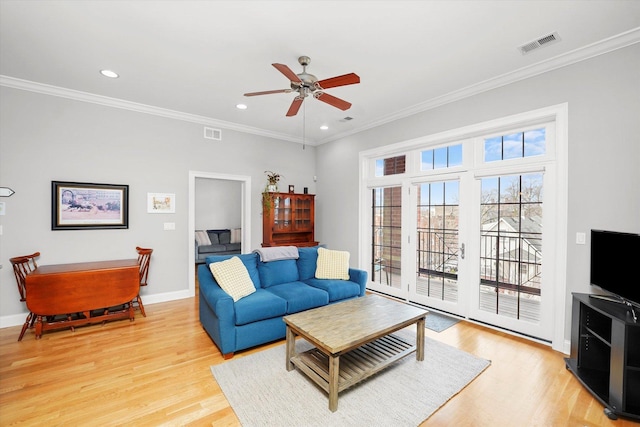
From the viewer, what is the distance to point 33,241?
11.4ft

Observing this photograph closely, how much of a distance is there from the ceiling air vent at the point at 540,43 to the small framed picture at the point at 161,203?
4893mm

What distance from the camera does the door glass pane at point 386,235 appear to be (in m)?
4.54

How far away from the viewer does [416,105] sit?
4.01m

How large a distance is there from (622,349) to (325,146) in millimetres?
5064

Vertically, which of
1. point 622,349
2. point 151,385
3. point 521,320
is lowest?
point 151,385

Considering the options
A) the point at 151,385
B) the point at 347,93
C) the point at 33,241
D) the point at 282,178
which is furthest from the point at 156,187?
the point at 347,93

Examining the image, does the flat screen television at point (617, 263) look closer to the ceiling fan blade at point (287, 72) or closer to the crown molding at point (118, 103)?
the ceiling fan blade at point (287, 72)

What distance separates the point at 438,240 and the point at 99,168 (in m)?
4.98

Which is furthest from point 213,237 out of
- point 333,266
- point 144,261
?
point 333,266

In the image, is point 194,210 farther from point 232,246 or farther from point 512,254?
point 512,254

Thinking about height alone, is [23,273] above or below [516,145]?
below

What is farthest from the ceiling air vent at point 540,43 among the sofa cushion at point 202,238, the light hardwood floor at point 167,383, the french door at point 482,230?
the sofa cushion at point 202,238

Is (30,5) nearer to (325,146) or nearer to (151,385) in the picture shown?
(151,385)

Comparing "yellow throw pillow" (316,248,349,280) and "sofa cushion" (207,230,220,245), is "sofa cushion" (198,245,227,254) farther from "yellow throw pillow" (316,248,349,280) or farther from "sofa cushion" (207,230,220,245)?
"yellow throw pillow" (316,248,349,280)
